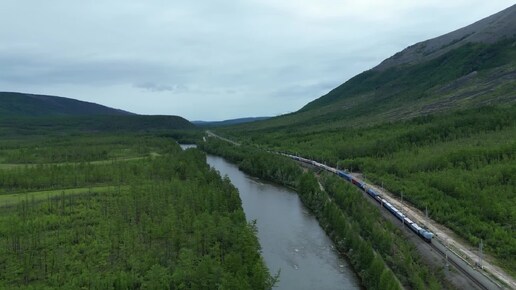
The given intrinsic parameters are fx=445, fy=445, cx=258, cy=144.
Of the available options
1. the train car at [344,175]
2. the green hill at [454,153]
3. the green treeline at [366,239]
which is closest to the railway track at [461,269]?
the green treeline at [366,239]

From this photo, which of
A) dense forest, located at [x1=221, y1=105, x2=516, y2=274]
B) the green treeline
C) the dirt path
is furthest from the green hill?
the green treeline

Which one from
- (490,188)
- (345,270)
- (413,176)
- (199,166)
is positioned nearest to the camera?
(345,270)

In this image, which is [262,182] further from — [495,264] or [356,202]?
[495,264]

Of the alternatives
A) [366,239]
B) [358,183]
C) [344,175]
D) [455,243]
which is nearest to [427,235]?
[455,243]

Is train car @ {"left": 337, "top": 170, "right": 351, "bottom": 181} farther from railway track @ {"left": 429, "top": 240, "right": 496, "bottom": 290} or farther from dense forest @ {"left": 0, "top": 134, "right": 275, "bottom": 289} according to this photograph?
railway track @ {"left": 429, "top": 240, "right": 496, "bottom": 290}

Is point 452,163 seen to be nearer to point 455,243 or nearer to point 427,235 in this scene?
point 455,243

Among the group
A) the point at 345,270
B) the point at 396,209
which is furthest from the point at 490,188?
the point at 345,270

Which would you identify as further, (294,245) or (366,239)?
(294,245)
